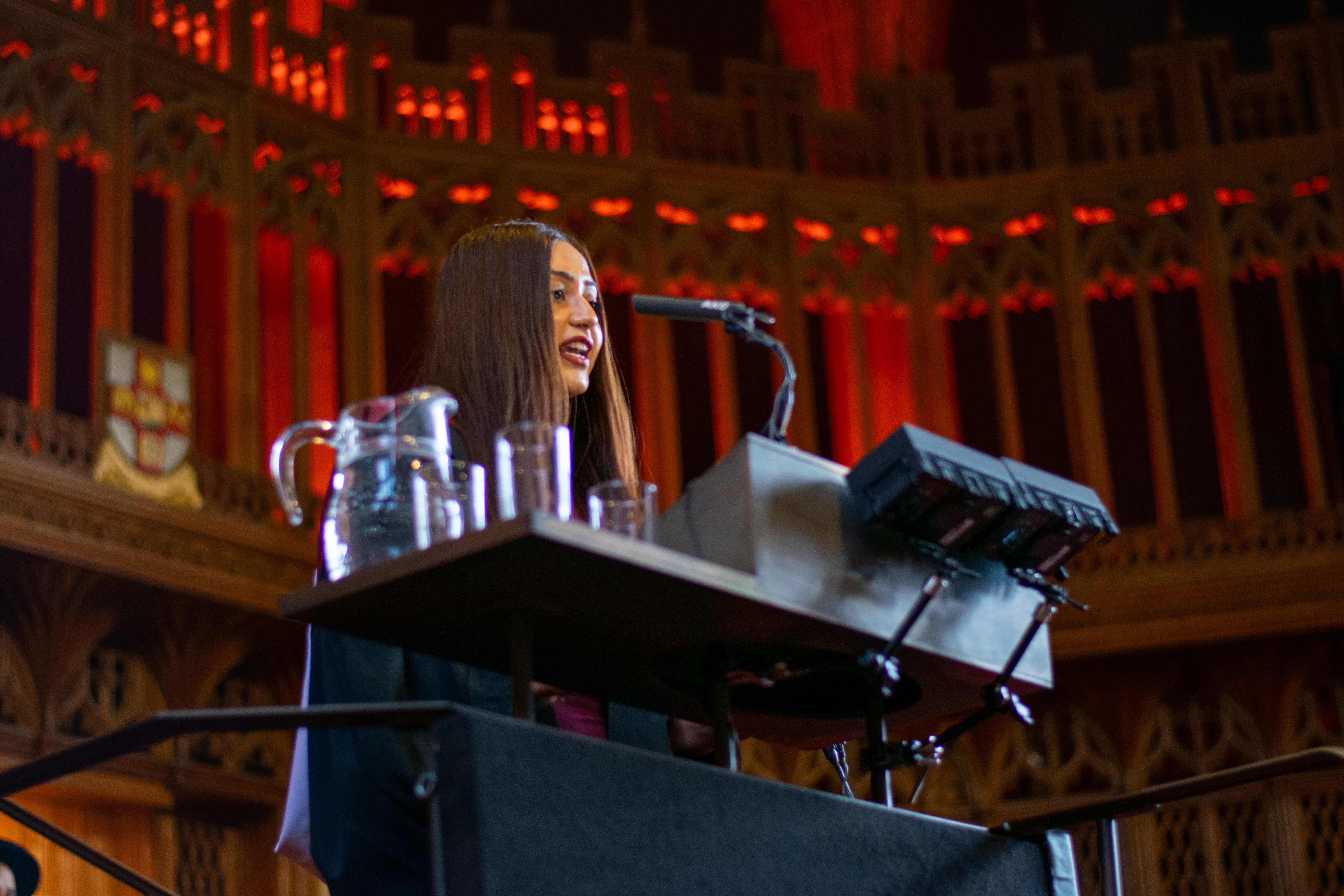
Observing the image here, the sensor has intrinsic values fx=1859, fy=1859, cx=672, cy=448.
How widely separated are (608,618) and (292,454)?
39 cm

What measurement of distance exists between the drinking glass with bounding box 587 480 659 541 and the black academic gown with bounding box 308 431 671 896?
212 mm

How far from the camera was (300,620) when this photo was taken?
70.4 inches

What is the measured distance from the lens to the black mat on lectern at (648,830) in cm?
159

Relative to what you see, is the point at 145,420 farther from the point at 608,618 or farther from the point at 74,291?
the point at 608,618

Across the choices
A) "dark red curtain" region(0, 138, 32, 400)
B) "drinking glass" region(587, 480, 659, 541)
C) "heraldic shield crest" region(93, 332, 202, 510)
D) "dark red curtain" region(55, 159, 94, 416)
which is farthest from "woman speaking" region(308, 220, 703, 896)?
"dark red curtain" region(55, 159, 94, 416)

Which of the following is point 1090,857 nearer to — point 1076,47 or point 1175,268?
point 1175,268

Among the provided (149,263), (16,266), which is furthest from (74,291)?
(149,263)

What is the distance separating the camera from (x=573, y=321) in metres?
2.27

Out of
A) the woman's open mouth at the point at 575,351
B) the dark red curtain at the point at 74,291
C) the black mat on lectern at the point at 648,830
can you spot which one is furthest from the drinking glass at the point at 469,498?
the dark red curtain at the point at 74,291

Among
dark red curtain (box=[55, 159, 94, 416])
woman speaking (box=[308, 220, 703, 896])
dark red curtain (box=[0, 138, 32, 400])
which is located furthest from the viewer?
dark red curtain (box=[55, 159, 94, 416])

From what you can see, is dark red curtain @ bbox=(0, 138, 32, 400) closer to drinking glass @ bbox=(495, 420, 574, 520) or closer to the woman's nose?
the woman's nose

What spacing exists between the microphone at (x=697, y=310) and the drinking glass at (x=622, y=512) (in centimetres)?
29

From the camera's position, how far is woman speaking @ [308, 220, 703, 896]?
1.90 m

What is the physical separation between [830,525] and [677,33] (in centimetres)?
717
